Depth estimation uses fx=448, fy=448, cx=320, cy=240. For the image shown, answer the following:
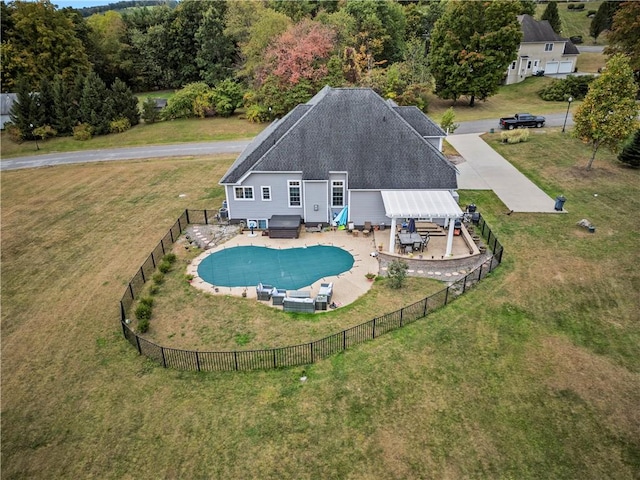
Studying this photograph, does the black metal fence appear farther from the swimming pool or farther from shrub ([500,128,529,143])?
shrub ([500,128,529,143])

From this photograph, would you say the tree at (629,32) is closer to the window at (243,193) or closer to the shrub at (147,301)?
the window at (243,193)

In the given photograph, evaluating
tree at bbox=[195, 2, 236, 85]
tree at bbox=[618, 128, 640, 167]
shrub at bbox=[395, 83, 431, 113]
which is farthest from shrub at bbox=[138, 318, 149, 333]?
tree at bbox=[195, 2, 236, 85]

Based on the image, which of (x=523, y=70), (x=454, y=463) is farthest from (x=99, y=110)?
(x=523, y=70)

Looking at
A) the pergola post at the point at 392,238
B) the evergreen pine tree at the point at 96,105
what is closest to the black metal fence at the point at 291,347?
the pergola post at the point at 392,238

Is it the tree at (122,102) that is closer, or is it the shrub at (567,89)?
the tree at (122,102)

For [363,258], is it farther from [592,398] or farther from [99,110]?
[99,110]

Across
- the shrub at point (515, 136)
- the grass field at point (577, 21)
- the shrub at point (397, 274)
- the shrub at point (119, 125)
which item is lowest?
the shrub at point (397, 274)
